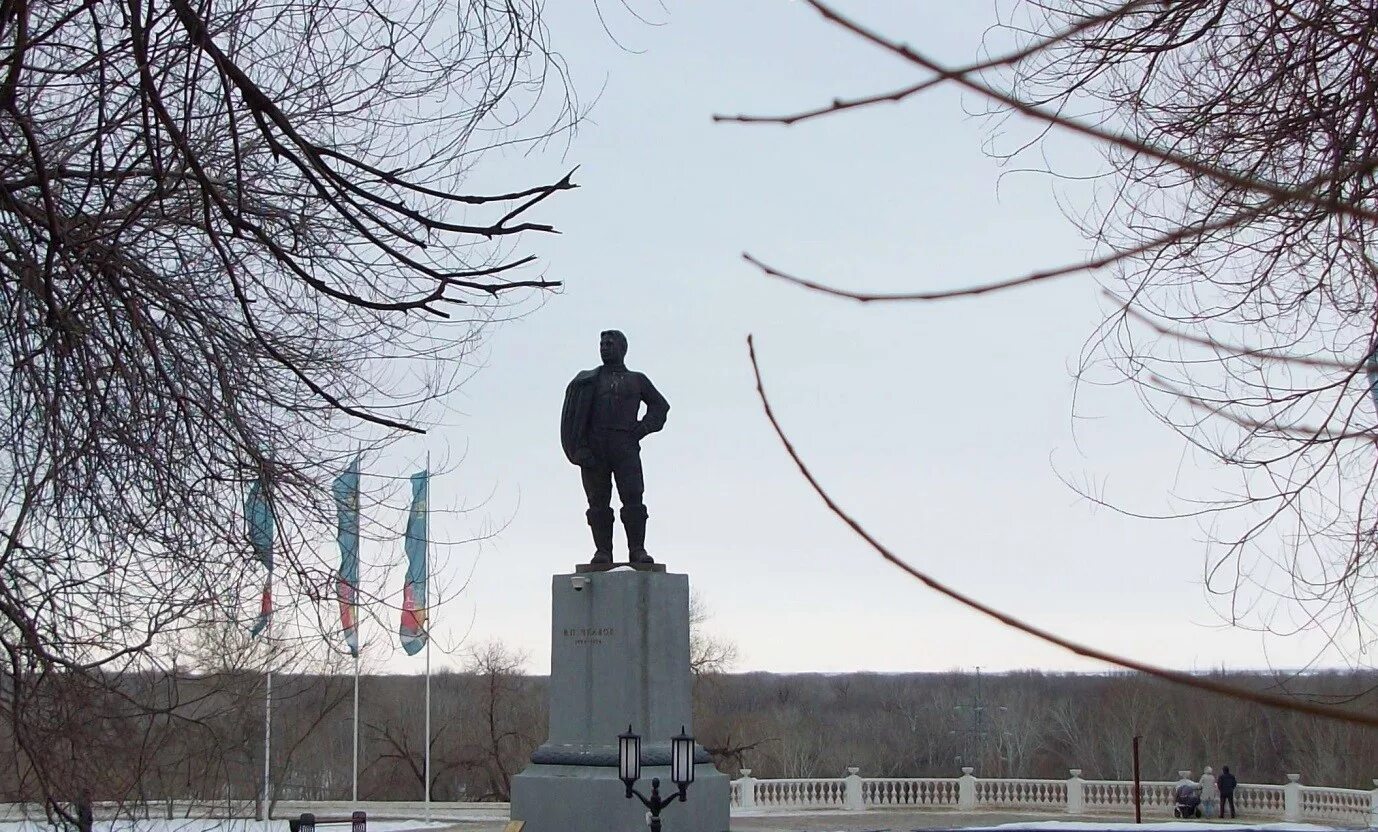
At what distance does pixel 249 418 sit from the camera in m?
6.69

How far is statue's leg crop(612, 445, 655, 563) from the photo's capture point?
14883 millimetres

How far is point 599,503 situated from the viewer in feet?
49.2

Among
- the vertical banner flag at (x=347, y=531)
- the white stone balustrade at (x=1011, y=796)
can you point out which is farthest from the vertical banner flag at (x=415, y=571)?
the white stone balustrade at (x=1011, y=796)

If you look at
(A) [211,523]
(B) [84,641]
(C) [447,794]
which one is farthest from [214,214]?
(C) [447,794]

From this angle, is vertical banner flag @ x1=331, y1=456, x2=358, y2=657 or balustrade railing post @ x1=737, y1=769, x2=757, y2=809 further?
balustrade railing post @ x1=737, y1=769, x2=757, y2=809

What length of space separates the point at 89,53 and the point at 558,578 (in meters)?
9.26

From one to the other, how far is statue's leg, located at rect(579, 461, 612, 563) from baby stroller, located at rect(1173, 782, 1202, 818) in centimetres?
1839

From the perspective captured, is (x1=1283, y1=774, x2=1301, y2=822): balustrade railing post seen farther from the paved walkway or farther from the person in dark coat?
the paved walkway

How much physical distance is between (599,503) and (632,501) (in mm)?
332

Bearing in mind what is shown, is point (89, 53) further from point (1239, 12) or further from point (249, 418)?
point (1239, 12)

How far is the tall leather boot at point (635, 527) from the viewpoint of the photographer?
14.9 m

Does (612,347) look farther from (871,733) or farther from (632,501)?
(871,733)


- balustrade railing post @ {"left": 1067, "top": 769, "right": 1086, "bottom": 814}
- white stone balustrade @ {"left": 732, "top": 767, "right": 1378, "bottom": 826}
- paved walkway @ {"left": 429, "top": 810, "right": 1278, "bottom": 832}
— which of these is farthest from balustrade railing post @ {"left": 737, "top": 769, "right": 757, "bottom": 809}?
balustrade railing post @ {"left": 1067, "top": 769, "right": 1086, "bottom": 814}

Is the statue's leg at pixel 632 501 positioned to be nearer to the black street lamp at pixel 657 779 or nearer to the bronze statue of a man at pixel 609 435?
the bronze statue of a man at pixel 609 435
